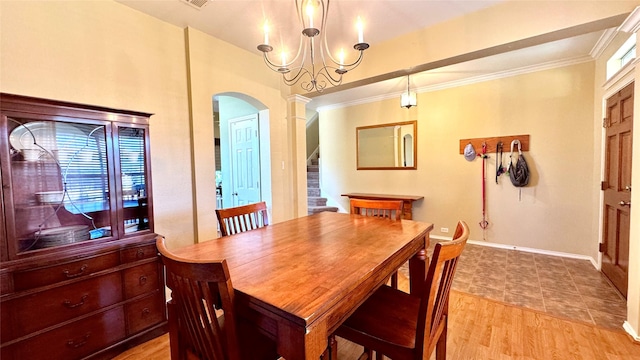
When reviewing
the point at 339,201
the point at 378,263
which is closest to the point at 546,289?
the point at 378,263

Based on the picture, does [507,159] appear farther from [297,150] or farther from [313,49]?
[313,49]

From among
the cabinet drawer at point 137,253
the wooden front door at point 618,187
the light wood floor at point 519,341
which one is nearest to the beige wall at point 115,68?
the cabinet drawer at point 137,253

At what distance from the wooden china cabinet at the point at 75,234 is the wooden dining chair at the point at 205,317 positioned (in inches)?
35.8

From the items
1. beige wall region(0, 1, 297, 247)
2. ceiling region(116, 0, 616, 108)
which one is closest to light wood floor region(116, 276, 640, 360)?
beige wall region(0, 1, 297, 247)

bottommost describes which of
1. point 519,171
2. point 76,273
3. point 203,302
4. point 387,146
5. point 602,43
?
point 76,273

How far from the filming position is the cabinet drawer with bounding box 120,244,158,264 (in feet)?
6.12

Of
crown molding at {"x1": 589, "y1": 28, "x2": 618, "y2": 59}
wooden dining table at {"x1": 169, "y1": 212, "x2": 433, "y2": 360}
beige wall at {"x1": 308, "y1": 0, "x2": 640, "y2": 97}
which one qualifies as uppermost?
crown molding at {"x1": 589, "y1": 28, "x2": 618, "y2": 59}

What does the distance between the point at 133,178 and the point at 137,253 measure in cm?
57

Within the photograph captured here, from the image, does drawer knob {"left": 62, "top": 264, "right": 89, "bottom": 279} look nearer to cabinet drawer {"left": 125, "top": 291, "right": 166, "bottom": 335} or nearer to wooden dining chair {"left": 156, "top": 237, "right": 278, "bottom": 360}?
cabinet drawer {"left": 125, "top": 291, "right": 166, "bottom": 335}

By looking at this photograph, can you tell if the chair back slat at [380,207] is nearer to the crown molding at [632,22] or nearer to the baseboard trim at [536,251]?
the crown molding at [632,22]

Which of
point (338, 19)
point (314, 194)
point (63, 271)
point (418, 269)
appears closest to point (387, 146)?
point (314, 194)

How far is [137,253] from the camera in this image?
76.2 inches

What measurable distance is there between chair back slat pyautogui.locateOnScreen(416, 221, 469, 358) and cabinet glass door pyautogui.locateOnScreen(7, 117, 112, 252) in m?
2.08

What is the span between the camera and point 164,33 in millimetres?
2400
